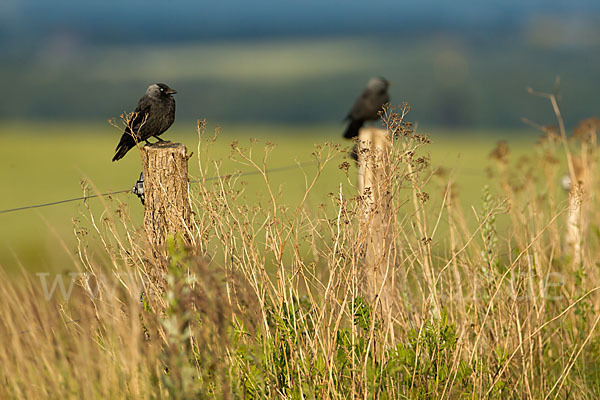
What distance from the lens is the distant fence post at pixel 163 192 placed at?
2.92 meters

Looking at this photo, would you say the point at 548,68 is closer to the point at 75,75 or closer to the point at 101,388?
the point at 75,75

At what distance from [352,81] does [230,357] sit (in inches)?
3923

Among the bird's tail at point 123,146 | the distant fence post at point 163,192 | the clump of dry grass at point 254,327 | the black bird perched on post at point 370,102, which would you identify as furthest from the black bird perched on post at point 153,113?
the black bird perched on post at point 370,102

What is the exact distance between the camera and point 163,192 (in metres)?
2.91

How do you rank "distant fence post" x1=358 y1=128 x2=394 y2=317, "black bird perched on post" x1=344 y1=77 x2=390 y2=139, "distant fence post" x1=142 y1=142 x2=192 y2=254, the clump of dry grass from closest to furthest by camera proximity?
the clump of dry grass → "distant fence post" x1=358 y1=128 x2=394 y2=317 → "distant fence post" x1=142 y1=142 x2=192 y2=254 → "black bird perched on post" x1=344 y1=77 x2=390 y2=139

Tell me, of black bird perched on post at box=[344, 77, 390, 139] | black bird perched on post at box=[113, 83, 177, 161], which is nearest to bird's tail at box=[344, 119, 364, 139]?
black bird perched on post at box=[344, 77, 390, 139]

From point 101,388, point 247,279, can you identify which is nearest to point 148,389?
point 101,388

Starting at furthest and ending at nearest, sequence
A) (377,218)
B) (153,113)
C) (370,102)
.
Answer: (370,102), (153,113), (377,218)

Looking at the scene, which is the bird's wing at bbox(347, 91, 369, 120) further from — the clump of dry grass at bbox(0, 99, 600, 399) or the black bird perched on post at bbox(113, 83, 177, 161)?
the clump of dry grass at bbox(0, 99, 600, 399)

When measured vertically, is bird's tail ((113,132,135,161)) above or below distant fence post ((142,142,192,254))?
above

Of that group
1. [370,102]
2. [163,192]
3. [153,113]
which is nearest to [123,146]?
[153,113]

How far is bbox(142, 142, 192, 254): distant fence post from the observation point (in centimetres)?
292

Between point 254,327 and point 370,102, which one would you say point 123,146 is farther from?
point 370,102

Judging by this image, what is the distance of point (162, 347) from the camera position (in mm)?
2789
